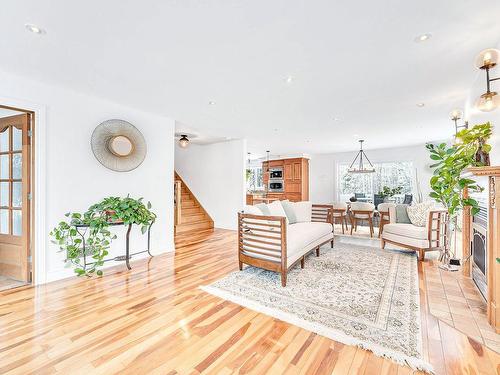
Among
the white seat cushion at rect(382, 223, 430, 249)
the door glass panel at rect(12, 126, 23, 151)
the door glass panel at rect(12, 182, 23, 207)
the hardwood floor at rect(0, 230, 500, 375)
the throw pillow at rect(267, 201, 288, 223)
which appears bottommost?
the hardwood floor at rect(0, 230, 500, 375)

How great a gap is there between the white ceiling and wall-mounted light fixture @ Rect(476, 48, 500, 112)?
0.68ft

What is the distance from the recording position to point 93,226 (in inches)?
109

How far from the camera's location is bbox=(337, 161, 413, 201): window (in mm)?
7465

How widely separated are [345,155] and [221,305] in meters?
7.73

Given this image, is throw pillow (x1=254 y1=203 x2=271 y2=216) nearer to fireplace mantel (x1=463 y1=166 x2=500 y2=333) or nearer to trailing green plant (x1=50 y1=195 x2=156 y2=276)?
trailing green plant (x1=50 y1=195 x2=156 y2=276)

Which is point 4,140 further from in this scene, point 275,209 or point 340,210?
point 340,210

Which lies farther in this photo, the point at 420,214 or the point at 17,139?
the point at 420,214

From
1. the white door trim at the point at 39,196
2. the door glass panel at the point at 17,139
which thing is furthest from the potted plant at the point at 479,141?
the door glass panel at the point at 17,139

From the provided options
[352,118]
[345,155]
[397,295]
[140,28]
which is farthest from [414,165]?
[140,28]

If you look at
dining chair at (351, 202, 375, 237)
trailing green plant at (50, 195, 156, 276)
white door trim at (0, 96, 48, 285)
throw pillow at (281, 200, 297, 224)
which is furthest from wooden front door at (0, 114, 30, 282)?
dining chair at (351, 202, 375, 237)

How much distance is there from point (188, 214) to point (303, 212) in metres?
3.37

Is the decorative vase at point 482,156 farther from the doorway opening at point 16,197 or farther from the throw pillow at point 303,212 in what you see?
the doorway opening at point 16,197

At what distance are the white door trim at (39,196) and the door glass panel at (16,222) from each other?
11.2 inches

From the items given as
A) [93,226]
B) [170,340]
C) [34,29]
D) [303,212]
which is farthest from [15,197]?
[303,212]
